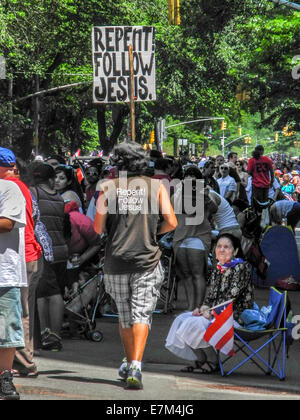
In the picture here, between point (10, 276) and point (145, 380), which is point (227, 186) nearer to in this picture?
point (145, 380)

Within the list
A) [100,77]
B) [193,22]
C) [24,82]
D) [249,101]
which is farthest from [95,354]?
[24,82]

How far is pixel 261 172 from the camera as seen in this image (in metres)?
18.6

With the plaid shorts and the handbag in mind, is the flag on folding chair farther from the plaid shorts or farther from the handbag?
the handbag

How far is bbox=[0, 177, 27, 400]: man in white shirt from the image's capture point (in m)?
6.43

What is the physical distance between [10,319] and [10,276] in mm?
313

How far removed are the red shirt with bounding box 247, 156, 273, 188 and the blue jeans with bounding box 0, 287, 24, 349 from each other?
1231cm

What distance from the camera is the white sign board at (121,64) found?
55.6 feet

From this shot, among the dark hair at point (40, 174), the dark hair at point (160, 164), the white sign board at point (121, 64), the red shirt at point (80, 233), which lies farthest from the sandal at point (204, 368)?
the white sign board at point (121, 64)

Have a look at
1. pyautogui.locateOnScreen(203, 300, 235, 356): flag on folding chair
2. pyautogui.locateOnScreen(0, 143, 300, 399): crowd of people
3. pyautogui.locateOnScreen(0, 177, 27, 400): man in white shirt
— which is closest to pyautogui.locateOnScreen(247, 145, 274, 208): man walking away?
pyautogui.locateOnScreen(0, 143, 300, 399): crowd of people

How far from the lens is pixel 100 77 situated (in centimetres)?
1723

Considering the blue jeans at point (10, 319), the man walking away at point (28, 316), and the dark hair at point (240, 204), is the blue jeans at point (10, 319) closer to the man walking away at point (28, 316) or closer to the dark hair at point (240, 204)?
the man walking away at point (28, 316)

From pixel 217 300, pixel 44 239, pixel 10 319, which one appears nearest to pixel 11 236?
pixel 10 319

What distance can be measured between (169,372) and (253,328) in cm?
79
